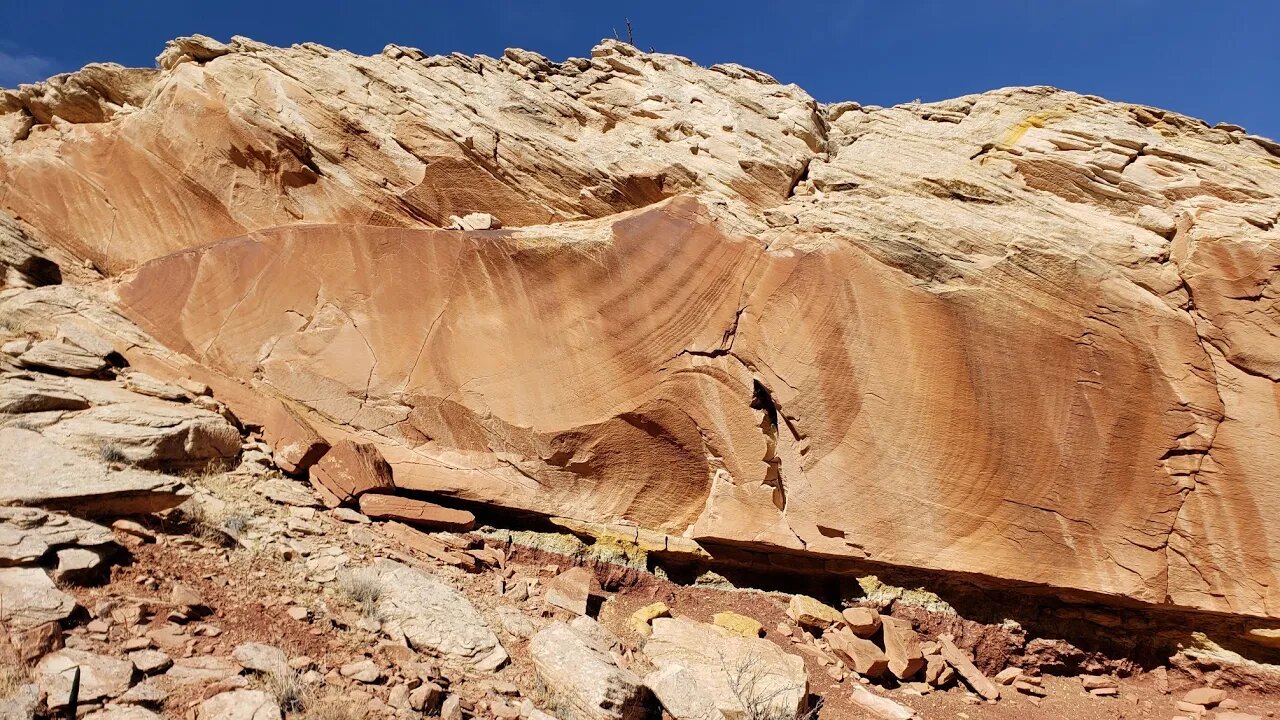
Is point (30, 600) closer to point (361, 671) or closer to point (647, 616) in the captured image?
point (361, 671)

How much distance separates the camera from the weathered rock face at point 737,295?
8406 millimetres

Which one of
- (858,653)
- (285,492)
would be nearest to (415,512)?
(285,492)

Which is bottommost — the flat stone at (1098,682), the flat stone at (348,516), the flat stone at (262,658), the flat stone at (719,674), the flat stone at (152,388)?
the flat stone at (262,658)

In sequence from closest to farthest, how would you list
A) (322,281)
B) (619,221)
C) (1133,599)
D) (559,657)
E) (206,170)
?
(559,657)
(1133,599)
(619,221)
(322,281)
(206,170)

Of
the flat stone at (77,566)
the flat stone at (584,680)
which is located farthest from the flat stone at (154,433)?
the flat stone at (584,680)

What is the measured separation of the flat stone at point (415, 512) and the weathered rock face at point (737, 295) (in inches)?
12.2

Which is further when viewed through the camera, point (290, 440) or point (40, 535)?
point (290, 440)

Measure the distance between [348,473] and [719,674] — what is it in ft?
17.1

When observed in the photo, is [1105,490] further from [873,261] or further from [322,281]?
[322,281]

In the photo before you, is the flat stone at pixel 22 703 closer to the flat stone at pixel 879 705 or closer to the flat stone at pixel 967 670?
the flat stone at pixel 879 705

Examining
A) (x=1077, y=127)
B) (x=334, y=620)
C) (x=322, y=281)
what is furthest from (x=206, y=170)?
(x=1077, y=127)

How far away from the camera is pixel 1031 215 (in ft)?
29.9

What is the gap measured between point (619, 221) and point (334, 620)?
19.5ft

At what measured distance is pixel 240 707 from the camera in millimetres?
4910
